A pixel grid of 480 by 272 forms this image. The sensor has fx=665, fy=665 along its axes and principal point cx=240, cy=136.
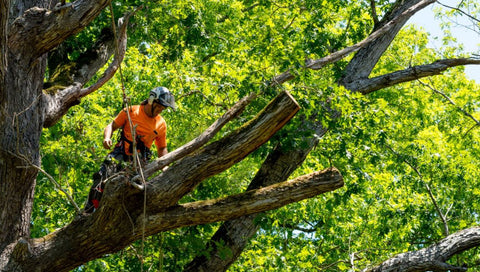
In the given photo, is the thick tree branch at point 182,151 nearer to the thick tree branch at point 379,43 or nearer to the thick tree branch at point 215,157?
the thick tree branch at point 215,157

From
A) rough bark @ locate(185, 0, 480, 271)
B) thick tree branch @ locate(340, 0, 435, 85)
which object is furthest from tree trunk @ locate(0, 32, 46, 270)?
thick tree branch @ locate(340, 0, 435, 85)

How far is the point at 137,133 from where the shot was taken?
22.0ft

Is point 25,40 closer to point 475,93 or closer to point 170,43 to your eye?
point 170,43

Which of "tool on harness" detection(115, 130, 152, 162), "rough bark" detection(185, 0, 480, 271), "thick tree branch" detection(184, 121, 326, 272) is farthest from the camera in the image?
"rough bark" detection(185, 0, 480, 271)

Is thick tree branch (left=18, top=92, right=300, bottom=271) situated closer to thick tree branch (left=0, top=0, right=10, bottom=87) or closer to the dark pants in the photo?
the dark pants

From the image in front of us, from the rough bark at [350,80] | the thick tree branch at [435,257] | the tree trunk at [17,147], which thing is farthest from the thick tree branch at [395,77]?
the tree trunk at [17,147]

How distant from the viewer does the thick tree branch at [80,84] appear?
6.38m

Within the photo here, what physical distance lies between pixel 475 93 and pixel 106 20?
11231mm

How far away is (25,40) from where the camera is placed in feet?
18.4

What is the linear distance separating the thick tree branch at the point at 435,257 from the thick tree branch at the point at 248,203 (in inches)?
102

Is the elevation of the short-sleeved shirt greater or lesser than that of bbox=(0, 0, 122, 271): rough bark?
greater

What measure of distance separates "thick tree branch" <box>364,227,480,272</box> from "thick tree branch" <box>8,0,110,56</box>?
4.37 metres

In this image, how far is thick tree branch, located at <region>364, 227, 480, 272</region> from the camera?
7.61 m

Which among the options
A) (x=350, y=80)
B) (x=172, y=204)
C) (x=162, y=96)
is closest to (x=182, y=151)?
(x=172, y=204)
